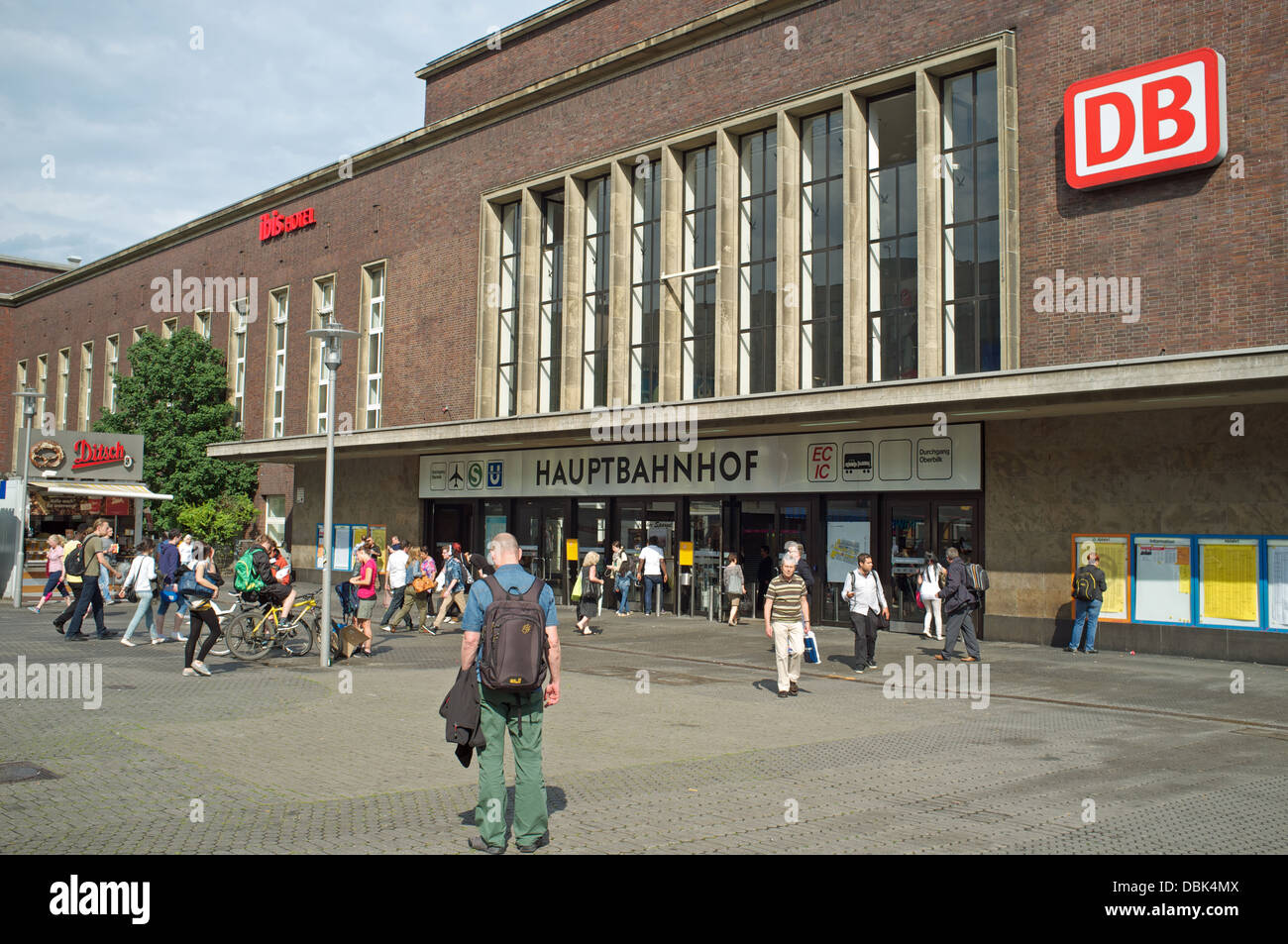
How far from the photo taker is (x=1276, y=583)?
16.7m

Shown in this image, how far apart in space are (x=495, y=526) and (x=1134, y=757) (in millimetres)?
23190

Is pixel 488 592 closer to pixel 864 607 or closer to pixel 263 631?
pixel 864 607

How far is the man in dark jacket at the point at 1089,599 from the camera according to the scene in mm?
17750

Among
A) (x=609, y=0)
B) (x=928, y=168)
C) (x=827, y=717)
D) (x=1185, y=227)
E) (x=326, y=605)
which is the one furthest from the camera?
(x=609, y=0)

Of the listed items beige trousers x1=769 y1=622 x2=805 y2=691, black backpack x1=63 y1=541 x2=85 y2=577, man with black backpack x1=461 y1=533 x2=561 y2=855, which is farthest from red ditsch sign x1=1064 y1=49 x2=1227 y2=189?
black backpack x1=63 y1=541 x2=85 y2=577

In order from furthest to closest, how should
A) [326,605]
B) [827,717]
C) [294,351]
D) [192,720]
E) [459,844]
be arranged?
1. [294,351]
2. [326,605]
3. [827,717]
4. [192,720]
5. [459,844]

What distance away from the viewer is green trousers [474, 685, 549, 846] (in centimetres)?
611

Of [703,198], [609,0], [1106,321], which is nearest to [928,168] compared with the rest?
[1106,321]

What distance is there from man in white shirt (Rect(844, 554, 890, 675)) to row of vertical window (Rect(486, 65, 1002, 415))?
6.29 meters

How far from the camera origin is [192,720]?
10398 millimetres

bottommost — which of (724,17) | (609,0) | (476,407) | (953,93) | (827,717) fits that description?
(827,717)

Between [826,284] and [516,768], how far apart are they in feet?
59.5

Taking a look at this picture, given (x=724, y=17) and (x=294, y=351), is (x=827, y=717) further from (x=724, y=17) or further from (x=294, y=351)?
(x=294, y=351)

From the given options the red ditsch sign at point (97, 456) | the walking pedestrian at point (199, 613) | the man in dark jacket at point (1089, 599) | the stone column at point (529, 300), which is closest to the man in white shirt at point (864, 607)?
the man in dark jacket at point (1089, 599)
